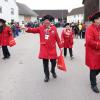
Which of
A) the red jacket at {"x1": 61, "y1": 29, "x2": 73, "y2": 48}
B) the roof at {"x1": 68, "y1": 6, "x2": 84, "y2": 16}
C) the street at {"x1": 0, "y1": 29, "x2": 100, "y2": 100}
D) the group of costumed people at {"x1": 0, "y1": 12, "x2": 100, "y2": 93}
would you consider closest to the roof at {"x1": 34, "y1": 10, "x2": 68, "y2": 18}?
the roof at {"x1": 68, "y1": 6, "x2": 84, "y2": 16}

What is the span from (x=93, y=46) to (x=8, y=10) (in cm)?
5112

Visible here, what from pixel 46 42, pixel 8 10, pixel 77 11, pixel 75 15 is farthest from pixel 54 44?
pixel 77 11

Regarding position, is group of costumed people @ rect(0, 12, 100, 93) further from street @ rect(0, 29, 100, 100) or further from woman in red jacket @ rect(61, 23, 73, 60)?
woman in red jacket @ rect(61, 23, 73, 60)

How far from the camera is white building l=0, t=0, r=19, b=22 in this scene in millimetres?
52594

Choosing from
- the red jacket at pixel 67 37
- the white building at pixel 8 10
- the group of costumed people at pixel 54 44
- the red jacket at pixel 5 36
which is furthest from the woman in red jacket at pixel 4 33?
the white building at pixel 8 10

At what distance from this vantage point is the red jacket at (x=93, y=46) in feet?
21.3

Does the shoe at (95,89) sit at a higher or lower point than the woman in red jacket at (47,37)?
lower

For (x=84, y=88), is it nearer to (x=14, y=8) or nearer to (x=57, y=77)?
(x=57, y=77)

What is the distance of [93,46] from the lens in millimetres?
6520

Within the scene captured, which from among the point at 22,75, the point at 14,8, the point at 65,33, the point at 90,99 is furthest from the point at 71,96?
the point at 14,8

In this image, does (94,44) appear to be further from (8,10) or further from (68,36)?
(8,10)

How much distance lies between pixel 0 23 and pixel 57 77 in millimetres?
4738

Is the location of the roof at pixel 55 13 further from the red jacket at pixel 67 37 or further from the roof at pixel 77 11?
the red jacket at pixel 67 37

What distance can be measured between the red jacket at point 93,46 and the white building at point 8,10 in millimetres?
46404
